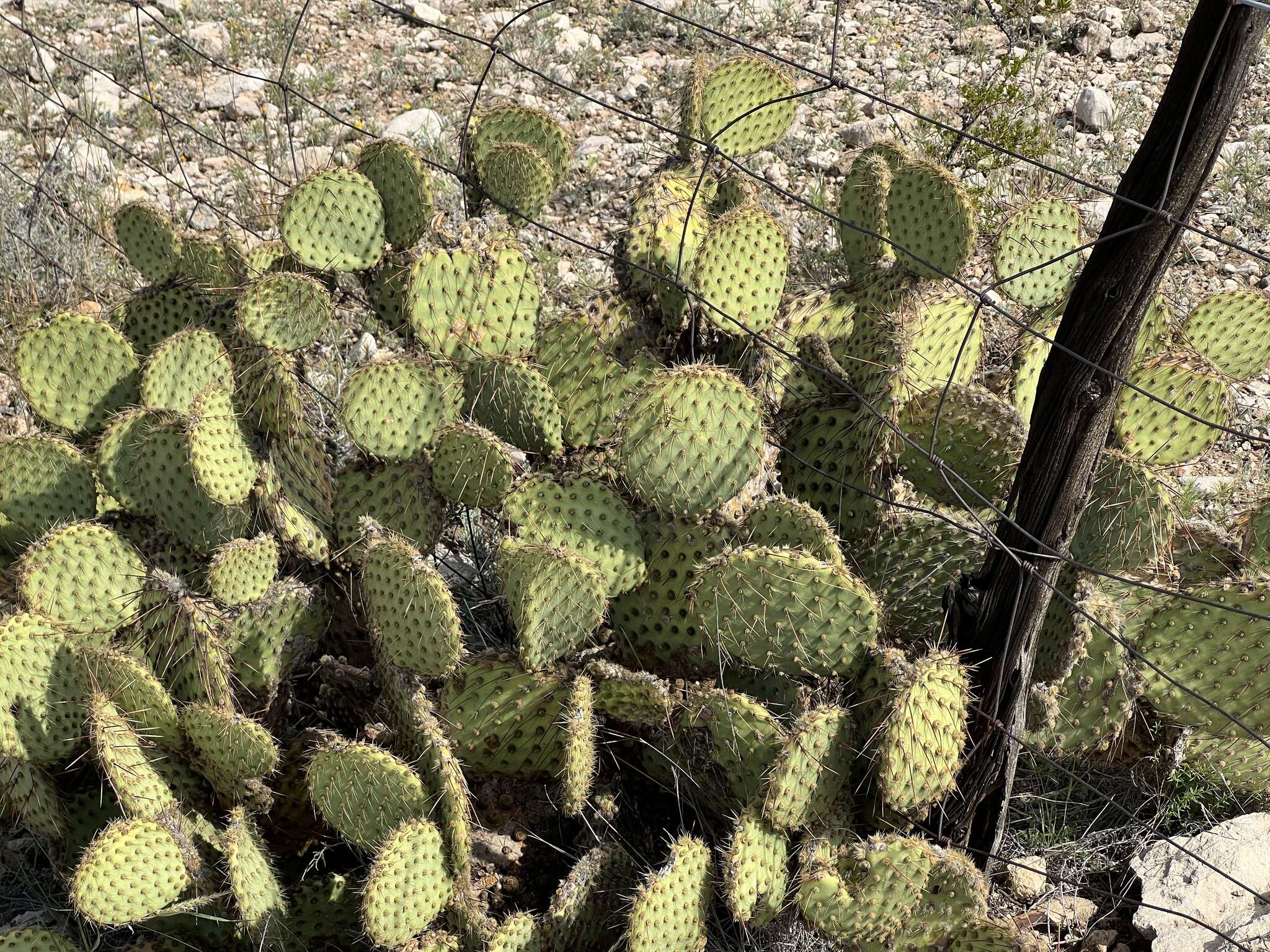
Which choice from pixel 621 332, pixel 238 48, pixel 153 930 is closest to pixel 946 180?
pixel 621 332

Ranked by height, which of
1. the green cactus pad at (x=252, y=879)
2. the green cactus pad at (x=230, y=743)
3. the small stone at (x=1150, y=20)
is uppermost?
the small stone at (x=1150, y=20)

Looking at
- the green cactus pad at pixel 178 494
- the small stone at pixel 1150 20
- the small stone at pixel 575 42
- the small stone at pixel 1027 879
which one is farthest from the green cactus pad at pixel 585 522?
the small stone at pixel 1150 20

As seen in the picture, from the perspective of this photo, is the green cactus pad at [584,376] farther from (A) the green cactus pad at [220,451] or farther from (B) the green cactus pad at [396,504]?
(A) the green cactus pad at [220,451]

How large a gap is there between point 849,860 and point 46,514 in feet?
6.45

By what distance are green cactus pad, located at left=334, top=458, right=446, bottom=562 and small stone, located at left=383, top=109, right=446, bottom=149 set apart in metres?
2.84

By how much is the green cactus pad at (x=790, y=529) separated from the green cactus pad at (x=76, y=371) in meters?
1.55

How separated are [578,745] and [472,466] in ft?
2.10

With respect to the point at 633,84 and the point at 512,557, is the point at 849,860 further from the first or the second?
the point at 633,84

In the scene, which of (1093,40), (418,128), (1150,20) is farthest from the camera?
(1150,20)

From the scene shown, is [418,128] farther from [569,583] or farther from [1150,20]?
[569,583]

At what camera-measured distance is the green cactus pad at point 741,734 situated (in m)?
2.28

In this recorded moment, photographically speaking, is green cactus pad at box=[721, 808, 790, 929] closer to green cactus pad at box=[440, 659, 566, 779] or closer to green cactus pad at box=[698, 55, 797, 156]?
green cactus pad at box=[440, 659, 566, 779]

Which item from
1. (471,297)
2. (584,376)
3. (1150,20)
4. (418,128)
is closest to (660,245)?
(584,376)

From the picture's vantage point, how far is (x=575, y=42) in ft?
19.4
